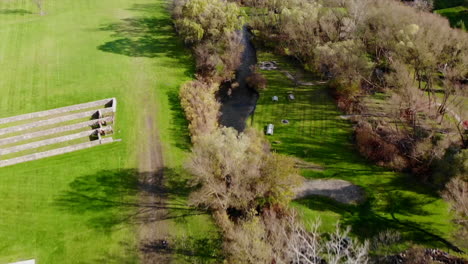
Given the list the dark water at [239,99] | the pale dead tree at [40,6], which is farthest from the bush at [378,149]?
the pale dead tree at [40,6]

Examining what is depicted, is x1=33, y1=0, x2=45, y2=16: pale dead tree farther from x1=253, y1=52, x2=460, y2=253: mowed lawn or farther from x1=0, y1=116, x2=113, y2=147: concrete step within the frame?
x1=253, y1=52, x2=460, y2=253: mowed lawn

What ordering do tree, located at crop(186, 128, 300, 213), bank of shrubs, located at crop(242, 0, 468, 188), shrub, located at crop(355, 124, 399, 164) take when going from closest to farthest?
1. tree, located at crop(186, 128, 300, 213)
2. shrub, located at crop(355, 124, 399, 164)
3. bank of shrubs, located at crop(242, 0, 468, 188)

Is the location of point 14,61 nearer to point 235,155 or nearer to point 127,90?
point 127,90

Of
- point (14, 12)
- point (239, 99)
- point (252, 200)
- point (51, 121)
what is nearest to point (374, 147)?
point (252, 200)

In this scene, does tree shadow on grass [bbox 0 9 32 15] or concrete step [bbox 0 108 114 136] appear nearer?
concrete step [bbox 0 108 114 136]

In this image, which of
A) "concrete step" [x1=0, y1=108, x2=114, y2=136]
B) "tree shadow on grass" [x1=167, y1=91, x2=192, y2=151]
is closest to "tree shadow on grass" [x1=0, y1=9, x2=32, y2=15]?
"concrete step" [x1=0, y1=108, x2=114, y2=136]

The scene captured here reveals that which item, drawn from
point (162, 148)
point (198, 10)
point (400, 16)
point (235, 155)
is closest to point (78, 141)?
point (162, 148)

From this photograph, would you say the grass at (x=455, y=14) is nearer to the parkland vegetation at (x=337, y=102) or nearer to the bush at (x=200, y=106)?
the parkland vegetation at (x=337, y=102)
